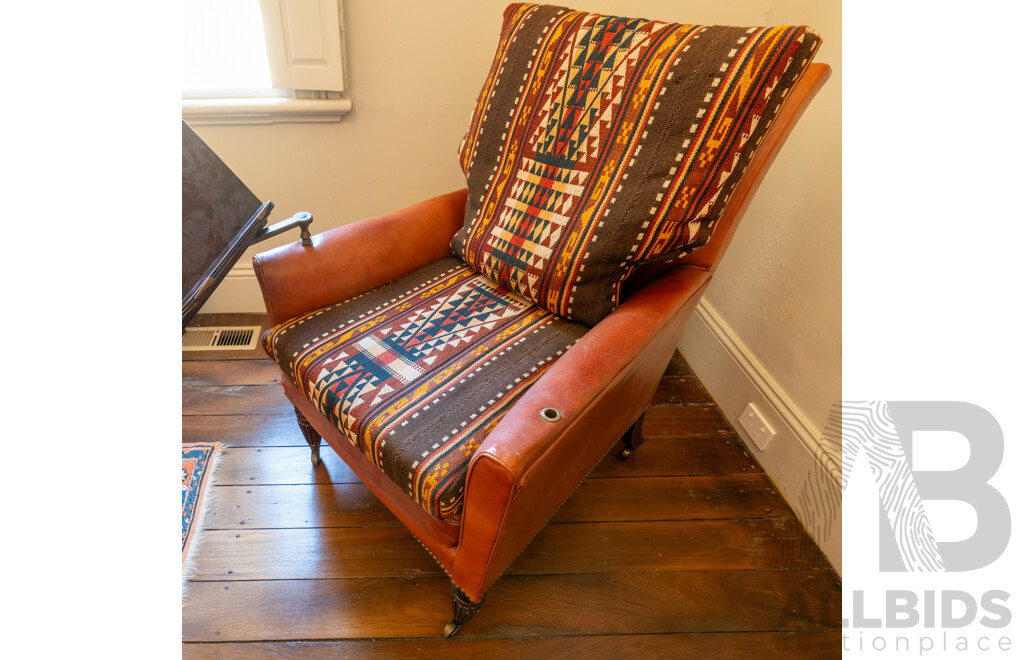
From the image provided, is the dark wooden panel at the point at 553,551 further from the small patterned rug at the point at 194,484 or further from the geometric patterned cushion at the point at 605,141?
the geometric patterned cushion at the point at 605,141

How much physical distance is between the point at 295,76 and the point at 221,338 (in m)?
0.89

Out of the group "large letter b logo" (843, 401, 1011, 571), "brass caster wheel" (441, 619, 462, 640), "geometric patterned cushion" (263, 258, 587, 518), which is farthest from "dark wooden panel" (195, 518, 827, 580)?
"geometric patterned cushion" (263, 258, 587, 518)

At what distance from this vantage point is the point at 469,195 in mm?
1269

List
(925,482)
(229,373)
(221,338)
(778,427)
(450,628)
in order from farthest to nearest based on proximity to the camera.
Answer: (221,338)
(229,373)
(778,427)
(450,628)
(925,482)

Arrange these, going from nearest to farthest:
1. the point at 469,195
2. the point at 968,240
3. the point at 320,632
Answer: the point at 968,240
the point at 320,632
the point at 469,195

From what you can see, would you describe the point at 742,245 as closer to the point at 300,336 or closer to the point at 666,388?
the point at 666,388

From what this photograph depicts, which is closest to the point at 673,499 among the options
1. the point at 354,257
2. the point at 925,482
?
the point at 925,482

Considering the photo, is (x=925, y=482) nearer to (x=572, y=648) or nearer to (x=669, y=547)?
(x=669, y=547)

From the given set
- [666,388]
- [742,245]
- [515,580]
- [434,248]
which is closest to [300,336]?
[434,248]

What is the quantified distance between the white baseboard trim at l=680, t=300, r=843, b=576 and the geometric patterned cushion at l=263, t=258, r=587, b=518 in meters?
0.66

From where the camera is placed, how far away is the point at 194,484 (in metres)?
1.31

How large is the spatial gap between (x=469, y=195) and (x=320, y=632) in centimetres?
101
